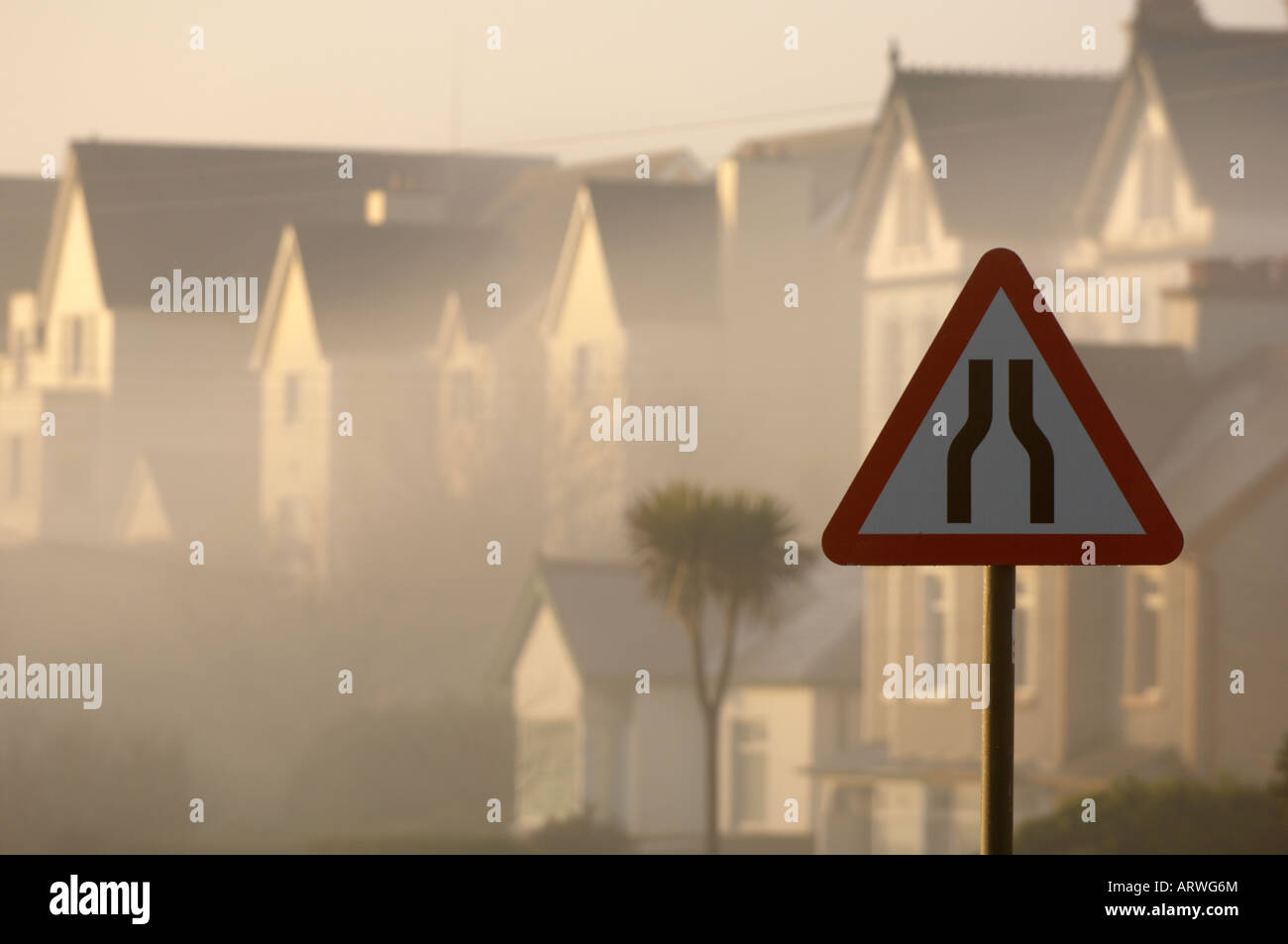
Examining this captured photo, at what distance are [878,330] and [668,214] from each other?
760 centimetres

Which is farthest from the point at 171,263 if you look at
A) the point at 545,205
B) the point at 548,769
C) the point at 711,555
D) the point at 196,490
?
the point at 711,555

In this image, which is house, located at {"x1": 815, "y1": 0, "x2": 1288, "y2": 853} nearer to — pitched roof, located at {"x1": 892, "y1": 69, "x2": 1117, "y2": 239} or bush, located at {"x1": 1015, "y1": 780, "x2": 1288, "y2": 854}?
pitched roof, located at {"x1": 892, "y1": 69, "x2": 1117, "y2": 239}

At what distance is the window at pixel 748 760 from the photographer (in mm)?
35062

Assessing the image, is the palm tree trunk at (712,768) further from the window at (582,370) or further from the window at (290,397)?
the window at (290,397)

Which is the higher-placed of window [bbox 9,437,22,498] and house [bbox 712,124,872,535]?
house [bbox 712,124,872,535]

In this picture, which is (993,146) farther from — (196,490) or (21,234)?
(21,234)

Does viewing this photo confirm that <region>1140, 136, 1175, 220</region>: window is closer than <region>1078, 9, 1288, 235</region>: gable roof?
No

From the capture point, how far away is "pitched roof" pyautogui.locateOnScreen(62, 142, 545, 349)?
147 feet

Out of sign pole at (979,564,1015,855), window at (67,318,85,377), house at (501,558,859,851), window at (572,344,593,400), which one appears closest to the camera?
sign pole at (979,564,1015,855)

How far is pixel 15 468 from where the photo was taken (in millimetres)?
39906

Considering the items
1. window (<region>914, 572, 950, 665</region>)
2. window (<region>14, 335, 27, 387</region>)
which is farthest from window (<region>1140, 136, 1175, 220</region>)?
window (<region>14, 335, 27, 387</region>)

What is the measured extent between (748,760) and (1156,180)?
1157cm

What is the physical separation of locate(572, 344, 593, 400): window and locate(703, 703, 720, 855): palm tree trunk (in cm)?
796
